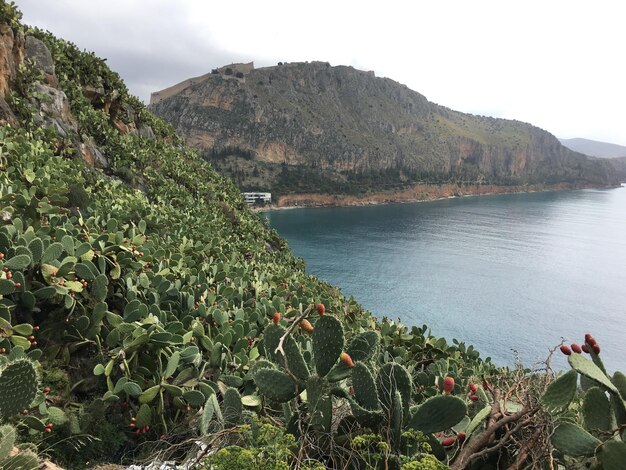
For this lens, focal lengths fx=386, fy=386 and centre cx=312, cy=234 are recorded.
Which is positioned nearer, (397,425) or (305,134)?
(397,425)

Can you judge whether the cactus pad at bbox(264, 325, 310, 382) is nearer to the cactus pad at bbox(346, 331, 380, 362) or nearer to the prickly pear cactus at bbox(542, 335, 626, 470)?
the cactus pad at bbox(346, 331, 380, 362)

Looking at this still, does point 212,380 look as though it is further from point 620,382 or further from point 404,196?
point 404,196

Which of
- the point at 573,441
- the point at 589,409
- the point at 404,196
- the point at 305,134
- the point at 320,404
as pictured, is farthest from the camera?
the point at 305,134

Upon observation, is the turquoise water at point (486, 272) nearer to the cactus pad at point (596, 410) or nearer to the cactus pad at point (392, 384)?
the cactus pad at point (596, 410)

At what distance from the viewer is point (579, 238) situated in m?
78.2

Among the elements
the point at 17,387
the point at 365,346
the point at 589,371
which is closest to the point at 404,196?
the point at 365,346

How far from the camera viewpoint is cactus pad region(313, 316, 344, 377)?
10.2 ft

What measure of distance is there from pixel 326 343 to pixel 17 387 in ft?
7.66

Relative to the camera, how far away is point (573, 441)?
99.9 inches

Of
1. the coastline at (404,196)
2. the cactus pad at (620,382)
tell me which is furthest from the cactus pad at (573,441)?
the coastline at (404,196)

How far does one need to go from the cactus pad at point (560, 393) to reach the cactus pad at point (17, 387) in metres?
3.71

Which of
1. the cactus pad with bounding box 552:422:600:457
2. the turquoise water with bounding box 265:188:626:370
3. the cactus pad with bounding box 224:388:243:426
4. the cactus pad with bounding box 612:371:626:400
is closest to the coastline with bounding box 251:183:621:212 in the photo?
the turquoise water with bounding box 265:188:626:370

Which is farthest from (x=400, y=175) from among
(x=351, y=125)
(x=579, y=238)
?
(x=579, y=238)

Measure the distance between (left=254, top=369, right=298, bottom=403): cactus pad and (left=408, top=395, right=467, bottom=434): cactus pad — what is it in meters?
0.97
